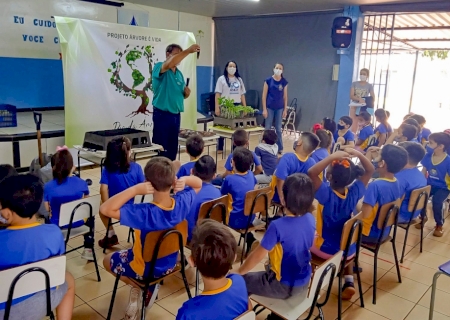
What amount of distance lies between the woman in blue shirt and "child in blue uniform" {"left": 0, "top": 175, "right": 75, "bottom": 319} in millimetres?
4777

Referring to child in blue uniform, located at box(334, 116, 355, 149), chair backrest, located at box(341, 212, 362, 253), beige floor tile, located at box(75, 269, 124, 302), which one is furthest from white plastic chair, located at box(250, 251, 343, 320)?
child in blue uniform, located at box(334, 116, 355, 149)

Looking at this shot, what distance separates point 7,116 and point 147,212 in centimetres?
388

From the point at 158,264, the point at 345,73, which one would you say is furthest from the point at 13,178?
the point at 345,73

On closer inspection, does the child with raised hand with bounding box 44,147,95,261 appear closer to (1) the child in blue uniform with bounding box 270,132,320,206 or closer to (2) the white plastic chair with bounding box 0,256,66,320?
(2) the white plastic chair with bounding box 0,256,66,320

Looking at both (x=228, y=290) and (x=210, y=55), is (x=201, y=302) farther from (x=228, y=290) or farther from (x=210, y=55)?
(x=210, y=55)

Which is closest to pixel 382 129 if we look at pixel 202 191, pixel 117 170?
pixel 202 191

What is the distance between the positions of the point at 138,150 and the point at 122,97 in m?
1.96

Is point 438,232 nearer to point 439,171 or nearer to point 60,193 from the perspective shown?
point 439,171

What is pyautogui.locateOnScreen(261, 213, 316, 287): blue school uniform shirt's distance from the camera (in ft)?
5.83

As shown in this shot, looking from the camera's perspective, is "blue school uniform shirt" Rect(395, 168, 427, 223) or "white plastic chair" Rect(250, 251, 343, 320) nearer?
"white plastic chair" Rect(250, 251, 343, 320)

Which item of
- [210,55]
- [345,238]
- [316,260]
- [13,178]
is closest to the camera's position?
[13,178]

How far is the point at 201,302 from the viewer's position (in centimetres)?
129

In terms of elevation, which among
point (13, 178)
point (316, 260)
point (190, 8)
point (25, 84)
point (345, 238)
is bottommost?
point (316, 260)

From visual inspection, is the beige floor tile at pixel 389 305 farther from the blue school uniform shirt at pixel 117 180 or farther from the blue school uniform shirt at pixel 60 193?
the blue school uniform shirt at pixel 60 193
